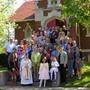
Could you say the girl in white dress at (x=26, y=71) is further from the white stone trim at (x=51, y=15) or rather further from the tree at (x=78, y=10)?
the white stone trim at (x=51, y=15)

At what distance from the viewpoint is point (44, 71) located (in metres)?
27.1

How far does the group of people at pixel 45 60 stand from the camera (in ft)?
88.9

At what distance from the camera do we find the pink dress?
88.7 ft

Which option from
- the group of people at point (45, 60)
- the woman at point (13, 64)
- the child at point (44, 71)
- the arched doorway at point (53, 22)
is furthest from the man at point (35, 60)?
the arched doorway at point (53, 22)

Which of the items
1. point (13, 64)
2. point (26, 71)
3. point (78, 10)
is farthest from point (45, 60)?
point (78, 10)

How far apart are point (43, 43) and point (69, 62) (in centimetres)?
196

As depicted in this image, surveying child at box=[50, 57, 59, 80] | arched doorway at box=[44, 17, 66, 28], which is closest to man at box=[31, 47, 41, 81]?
child at box=[50, 57, 59, 80]

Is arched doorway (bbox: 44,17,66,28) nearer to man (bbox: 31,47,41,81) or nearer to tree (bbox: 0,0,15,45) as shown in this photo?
tree (bbox: 0,0,15,45)

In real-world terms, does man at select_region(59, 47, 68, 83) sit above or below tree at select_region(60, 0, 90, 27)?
below

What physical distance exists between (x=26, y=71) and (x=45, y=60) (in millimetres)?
1306

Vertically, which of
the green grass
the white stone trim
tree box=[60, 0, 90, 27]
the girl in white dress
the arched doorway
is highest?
tree box=[60, 0, 90, 27]

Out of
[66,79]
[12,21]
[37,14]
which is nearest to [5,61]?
[66,79]

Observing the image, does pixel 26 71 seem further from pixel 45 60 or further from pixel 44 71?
pixel 45 60

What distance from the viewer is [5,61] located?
31484 millimetres
